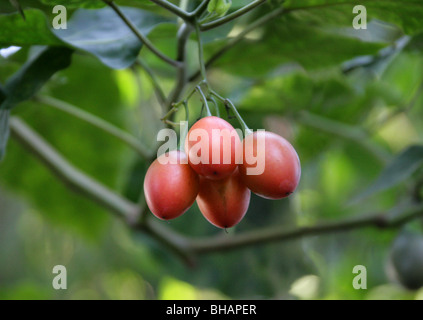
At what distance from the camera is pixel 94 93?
4.09ft

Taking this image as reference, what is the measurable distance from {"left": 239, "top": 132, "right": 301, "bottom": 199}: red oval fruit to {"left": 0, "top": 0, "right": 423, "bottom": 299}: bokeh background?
29 centimetres

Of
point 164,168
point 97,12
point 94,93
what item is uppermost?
point 94,93

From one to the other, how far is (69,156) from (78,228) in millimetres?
206

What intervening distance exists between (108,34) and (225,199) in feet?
1.10

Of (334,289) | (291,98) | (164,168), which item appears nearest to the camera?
(164,168)

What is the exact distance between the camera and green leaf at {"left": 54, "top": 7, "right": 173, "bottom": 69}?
0.66m

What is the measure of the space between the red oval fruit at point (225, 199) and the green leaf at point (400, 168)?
448mm

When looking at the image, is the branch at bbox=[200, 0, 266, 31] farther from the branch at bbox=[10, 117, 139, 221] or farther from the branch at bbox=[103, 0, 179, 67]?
the branch at bbox=[10, 117, 139, 221]

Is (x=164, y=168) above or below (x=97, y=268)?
below

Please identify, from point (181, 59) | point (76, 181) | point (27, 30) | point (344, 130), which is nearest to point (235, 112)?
point (181, 59)

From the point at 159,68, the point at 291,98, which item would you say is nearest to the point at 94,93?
the point at 159,68

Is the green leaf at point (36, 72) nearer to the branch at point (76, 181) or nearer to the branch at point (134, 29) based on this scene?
the branch at point (134, 29)

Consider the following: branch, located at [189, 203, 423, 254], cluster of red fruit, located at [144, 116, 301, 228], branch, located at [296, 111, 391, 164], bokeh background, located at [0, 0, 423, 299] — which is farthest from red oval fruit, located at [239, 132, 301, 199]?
branch, located at [296, 111, 391, 164]

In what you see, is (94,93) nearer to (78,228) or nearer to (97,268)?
(78,228)
